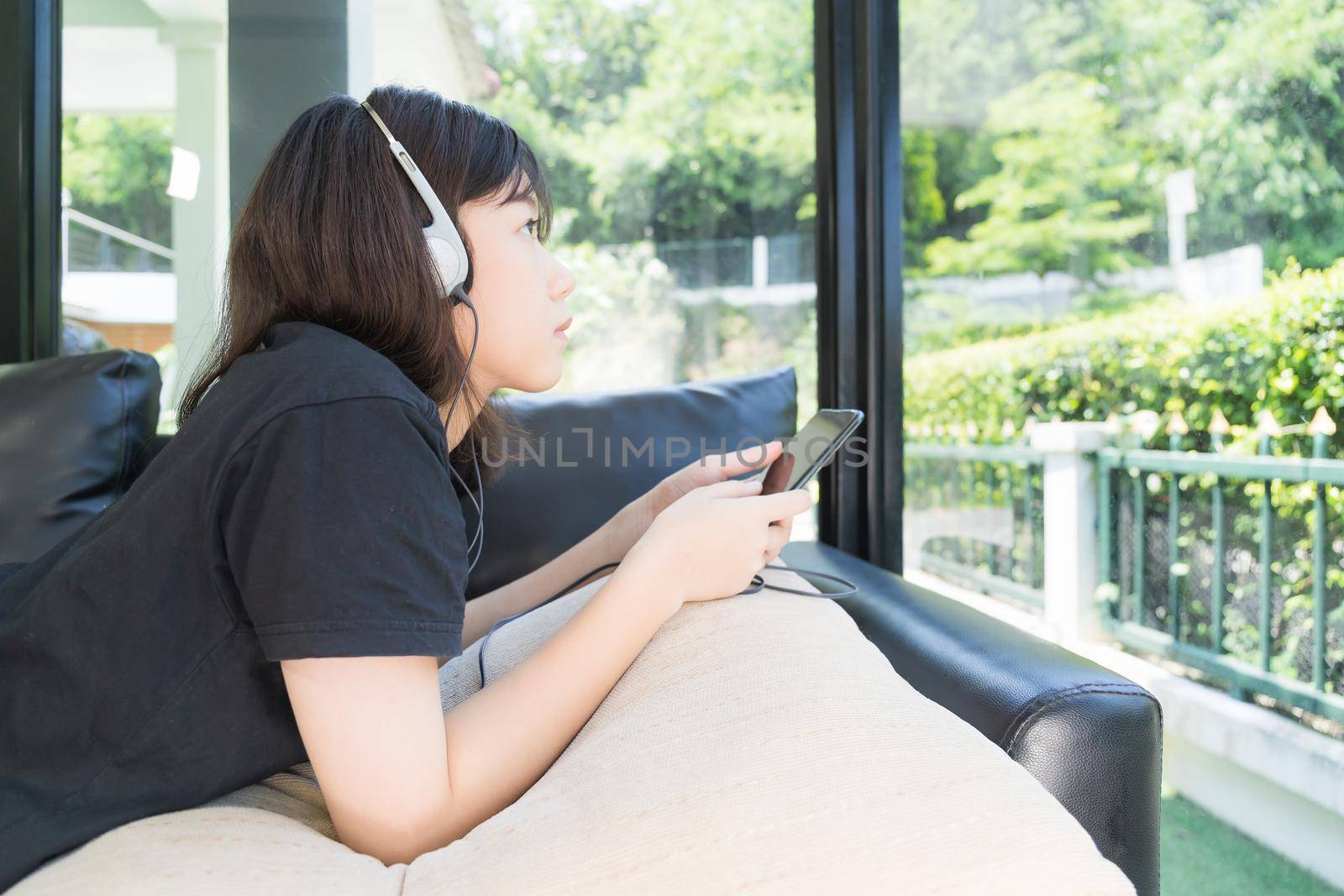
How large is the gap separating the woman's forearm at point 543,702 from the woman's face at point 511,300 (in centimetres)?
30

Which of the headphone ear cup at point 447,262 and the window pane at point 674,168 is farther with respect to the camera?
the window pane at point 674,168

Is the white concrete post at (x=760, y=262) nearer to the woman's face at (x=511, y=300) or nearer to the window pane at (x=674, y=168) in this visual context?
the window pane at (x=674, y=168)

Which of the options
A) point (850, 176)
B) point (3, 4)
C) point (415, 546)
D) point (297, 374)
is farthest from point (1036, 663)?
point (3, 4)

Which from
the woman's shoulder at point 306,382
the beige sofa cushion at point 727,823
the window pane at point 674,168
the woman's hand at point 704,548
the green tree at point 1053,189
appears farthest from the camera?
the window pane at point 674,168

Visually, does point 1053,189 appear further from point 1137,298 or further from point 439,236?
point 439,236

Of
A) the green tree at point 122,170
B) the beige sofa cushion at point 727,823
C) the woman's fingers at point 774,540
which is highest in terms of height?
the green tree at point 122,170

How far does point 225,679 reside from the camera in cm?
64

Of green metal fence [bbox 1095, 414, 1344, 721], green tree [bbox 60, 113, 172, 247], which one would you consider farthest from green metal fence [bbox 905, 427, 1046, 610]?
green tree [bbox 60, 113, 172, 247]

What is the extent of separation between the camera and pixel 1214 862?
1215mm

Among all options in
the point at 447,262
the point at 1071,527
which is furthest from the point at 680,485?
the point at 1071,527

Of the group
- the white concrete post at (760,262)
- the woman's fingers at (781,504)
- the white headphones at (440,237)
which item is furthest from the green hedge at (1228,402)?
the white headphones at (440,237)

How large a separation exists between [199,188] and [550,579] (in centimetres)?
129

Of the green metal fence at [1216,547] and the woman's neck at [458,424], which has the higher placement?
the woman's neck at [458,424]

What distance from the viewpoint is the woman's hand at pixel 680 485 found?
110 centimetres
